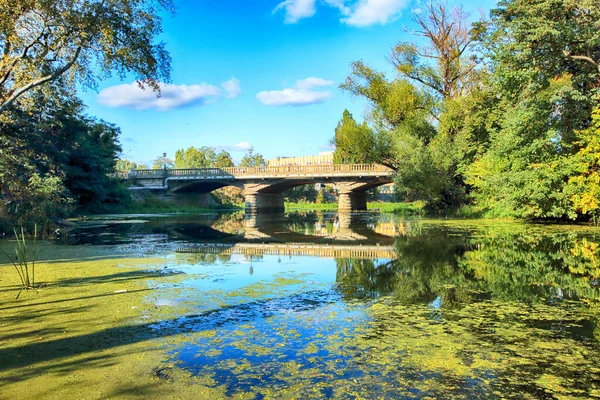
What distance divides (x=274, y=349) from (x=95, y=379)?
5.45 ft

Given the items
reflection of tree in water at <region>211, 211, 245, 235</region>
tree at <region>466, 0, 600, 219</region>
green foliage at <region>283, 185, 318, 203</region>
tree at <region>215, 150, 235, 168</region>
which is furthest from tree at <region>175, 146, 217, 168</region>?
tree at <region>466, 0, 600, 219</region>

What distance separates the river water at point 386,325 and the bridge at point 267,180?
110 ft

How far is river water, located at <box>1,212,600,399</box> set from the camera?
12.8 feet

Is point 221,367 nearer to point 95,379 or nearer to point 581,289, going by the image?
point 95,379

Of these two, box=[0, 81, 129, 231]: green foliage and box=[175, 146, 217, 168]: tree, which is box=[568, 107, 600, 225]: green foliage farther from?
box=[175, 146, 217, 168]: tree

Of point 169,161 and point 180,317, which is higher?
point 169,161

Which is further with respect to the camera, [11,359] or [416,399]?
[11,359]

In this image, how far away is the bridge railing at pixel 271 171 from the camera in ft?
149

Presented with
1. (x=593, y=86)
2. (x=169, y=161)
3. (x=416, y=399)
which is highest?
(x=169, y=161)

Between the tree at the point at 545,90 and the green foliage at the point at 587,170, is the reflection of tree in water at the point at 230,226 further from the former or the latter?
the green foliage at the point at 587,170

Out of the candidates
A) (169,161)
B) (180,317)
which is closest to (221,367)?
(180,317)

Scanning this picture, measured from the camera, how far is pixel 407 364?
4262 millimetres

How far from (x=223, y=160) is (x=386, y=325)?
295ft

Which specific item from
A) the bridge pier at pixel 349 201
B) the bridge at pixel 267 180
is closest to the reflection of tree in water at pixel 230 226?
the bridge at pixel 267 180
